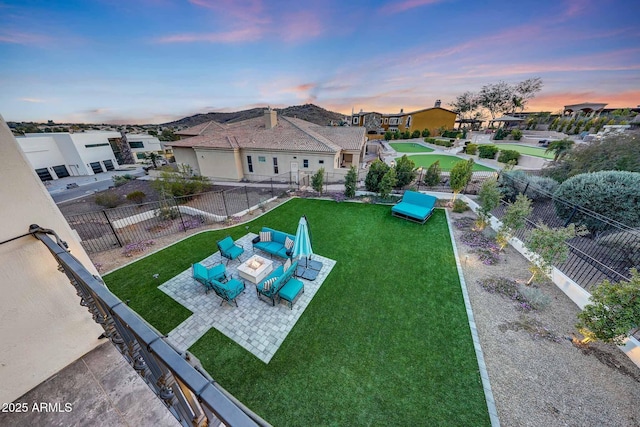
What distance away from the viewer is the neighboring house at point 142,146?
154 feet

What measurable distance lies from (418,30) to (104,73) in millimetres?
19549

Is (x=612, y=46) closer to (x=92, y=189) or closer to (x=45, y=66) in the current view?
(x=45, y=66)

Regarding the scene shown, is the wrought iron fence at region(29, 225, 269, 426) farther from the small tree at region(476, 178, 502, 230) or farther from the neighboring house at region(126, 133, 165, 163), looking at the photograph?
the neighboring house at region(126, 133, 165, 163)

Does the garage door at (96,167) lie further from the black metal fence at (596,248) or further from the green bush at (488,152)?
the green bush at (488,152)

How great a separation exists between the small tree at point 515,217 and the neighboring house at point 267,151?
12897 millimetres

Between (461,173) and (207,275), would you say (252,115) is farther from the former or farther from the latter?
(207,275)

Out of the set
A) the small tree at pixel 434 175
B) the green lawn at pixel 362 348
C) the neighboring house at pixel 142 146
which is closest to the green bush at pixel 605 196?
the green lawn at pixel 362 348

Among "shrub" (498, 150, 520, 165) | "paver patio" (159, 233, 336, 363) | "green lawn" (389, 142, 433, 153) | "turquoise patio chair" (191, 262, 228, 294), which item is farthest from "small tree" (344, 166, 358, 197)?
"green lawn" (389, 142, 433, 153)

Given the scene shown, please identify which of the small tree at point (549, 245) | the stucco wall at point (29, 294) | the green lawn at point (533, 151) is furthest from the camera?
the green lawn at point (533, 151)

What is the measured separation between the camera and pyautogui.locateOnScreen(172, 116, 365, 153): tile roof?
20250mm

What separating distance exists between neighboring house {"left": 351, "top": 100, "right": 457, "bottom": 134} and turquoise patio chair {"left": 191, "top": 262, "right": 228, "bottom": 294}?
49.1 meters

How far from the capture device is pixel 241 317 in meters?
6.08

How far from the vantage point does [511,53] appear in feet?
45.4

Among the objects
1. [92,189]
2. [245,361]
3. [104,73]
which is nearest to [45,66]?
[104,73]
